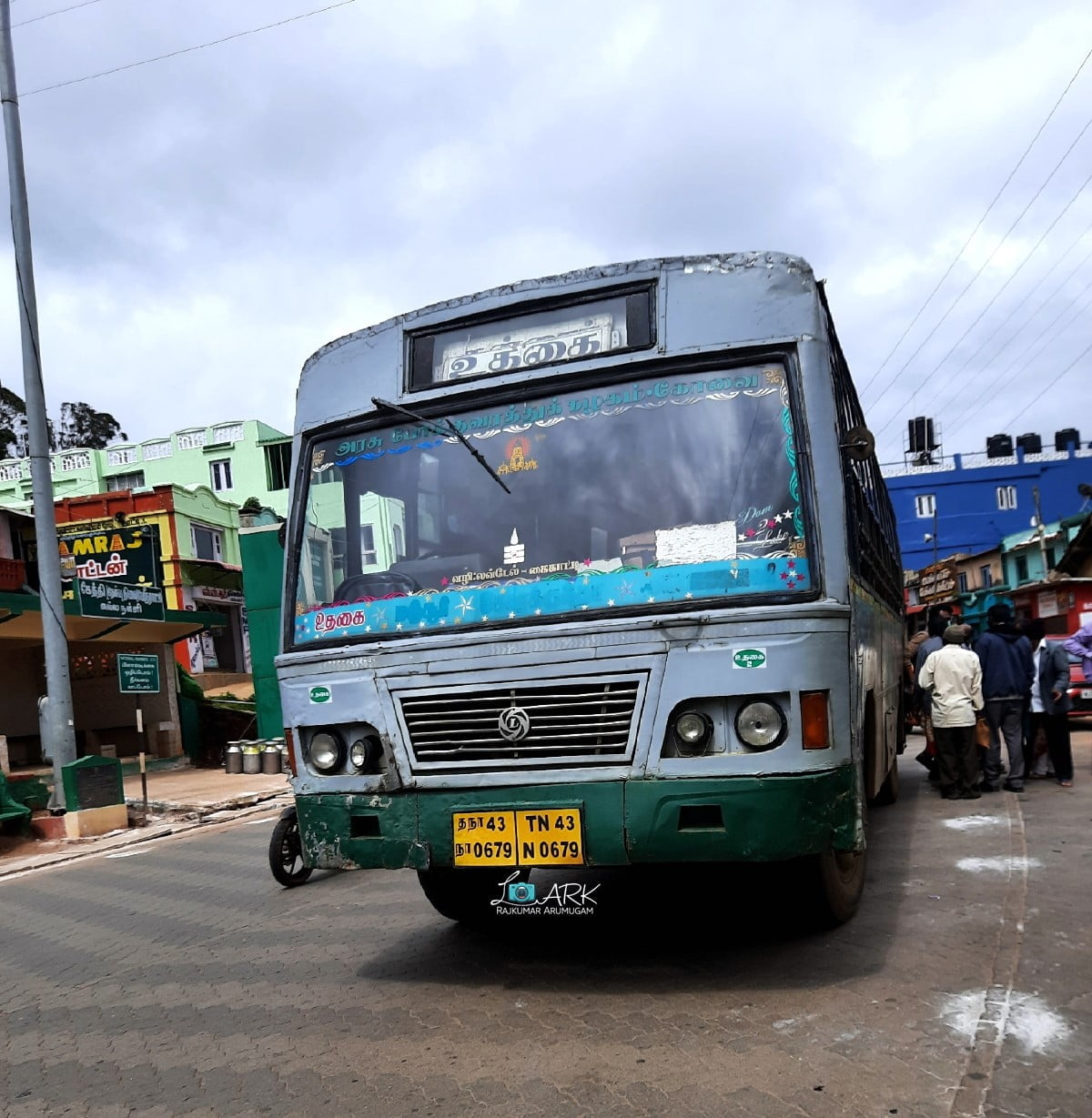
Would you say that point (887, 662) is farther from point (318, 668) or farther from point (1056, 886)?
point (318, 668)

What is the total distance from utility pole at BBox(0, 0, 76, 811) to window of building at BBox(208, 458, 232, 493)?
98.6ft

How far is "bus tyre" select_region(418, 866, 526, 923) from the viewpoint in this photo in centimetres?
567

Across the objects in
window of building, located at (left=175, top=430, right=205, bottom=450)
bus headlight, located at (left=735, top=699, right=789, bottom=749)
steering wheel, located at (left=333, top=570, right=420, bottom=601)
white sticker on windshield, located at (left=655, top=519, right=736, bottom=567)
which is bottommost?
bus headlight, located at (left=735, top=699, right=789, bottom=749)

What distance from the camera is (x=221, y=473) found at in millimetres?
43656

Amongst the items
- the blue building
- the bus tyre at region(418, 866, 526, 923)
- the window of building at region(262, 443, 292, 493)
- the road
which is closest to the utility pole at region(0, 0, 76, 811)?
the road

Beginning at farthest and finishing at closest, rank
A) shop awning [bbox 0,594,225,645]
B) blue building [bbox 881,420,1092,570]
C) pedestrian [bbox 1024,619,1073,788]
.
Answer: blue building [bbox 881,420,1092,570] → shop awning [bbox 0,594,225,645] → pedestrian [bbox 1024,619,1073,788]

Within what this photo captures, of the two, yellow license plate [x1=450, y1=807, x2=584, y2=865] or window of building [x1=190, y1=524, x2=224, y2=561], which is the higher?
window of building [x1=190, y1=524, x2=224, y2=561]

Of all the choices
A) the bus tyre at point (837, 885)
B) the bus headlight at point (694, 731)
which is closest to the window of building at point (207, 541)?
the bus tyre at point (837, 885)

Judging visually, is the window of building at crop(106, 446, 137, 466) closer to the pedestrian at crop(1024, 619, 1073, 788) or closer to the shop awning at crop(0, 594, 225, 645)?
the shop awning at crop(0, 594, 225, 645)

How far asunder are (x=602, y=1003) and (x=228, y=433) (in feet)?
137

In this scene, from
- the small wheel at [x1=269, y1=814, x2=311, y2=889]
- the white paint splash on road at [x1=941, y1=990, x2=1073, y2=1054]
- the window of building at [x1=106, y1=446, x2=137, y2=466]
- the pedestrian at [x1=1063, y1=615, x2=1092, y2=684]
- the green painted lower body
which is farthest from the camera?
the window of building at [x1=106, y1=446, x2=137, y2=466]

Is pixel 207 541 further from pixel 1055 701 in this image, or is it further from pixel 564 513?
pixel 564 513

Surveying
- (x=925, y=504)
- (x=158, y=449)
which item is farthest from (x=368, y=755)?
(x=925, y=504)

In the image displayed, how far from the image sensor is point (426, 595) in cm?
468
